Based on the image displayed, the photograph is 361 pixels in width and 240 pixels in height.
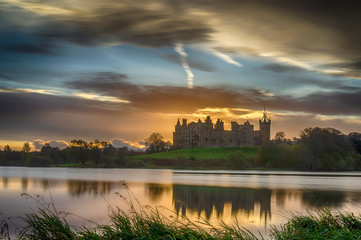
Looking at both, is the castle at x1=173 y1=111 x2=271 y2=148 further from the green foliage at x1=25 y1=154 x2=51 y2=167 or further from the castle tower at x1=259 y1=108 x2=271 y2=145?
the green foliage at x1=25 y1=154 x2=51 y2=167

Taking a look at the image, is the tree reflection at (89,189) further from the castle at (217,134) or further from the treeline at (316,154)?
the castle at (217,134)

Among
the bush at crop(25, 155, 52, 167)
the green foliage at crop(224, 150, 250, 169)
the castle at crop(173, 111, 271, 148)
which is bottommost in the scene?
the bush at crop(25, 155, 52, 167)

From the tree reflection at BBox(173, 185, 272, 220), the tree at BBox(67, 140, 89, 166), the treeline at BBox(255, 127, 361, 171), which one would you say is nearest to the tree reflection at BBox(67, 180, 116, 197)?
the tree reflection at BBox(173, 185, 272, 220)

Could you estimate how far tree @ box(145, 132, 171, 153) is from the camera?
14950 cm

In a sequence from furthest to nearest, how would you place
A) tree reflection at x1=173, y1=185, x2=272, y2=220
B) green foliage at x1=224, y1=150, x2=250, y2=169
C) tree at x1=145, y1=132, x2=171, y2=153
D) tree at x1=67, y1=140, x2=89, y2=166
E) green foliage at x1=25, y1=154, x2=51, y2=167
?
tree at x1=145, y1=132, x2=171, y2=153 → green foliage at x1=25, y1=154, x2=51, y2=167 → tree at x1=67, y1=140, x2=89, y2=166 → green foliage at x1=224, y1=150, x2=250, y2=169 → tree reflection at x1=173, y1=185, x2=272, y2=220

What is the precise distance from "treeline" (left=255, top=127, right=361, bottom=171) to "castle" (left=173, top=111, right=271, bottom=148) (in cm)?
7165

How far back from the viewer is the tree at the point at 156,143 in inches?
5886

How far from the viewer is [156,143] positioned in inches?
5965

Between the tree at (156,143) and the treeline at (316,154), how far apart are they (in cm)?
5953

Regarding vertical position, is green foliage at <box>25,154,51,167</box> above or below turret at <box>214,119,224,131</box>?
below

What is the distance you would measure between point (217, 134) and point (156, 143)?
3460cm

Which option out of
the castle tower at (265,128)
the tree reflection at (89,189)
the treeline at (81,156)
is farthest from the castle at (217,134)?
the tree reflection at (89,189)

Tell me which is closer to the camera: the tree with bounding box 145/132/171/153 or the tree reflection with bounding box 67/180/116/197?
the tree reflection with bounding box 67/180/116/197

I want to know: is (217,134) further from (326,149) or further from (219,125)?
(326,149)
